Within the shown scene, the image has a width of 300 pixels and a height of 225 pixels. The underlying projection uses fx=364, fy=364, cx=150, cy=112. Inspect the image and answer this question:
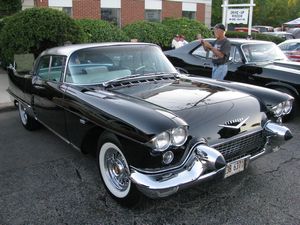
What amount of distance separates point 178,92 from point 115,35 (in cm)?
967

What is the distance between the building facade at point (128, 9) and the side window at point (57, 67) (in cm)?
1150

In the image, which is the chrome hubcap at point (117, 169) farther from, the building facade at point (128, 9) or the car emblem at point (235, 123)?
the building facade at point (128, 9)

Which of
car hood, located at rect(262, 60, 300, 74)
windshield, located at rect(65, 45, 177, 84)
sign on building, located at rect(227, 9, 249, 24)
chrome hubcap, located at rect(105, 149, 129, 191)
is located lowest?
chrome hubcap, located at rect(105, 149, 129, 191)

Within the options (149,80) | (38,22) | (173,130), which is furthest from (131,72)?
(38,22)

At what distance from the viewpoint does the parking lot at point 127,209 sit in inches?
130

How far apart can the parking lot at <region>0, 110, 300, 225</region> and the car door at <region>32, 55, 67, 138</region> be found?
53cm

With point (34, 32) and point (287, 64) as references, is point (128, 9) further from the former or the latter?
point (287, 64)

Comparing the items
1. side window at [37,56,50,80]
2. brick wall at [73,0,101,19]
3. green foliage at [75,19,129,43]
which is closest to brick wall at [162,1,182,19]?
brick wall at [73,0,101,19]

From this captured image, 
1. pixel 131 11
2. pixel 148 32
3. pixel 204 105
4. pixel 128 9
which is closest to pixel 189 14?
→ pixel 131 11

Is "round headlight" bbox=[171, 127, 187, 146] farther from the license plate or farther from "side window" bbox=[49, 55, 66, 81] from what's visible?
"side window" bbox=[49, 55, 66, 81]

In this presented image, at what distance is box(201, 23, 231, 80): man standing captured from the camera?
6656 millimetres

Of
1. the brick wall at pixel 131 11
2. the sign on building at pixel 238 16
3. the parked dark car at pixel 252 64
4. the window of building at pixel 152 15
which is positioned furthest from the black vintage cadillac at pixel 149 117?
the window of building at pixel 152 15

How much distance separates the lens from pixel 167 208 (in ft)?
11.4

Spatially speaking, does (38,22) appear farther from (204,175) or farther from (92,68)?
(204,175)
